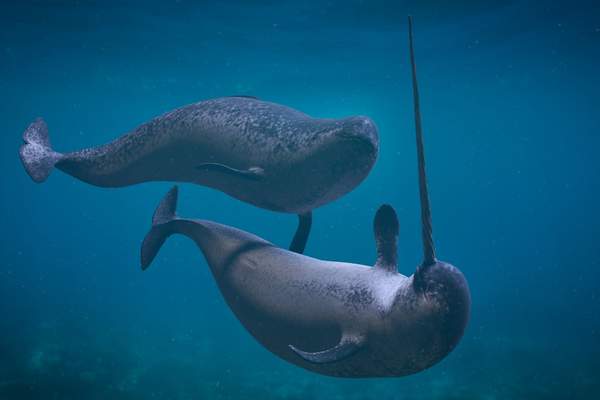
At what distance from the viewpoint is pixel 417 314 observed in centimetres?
313

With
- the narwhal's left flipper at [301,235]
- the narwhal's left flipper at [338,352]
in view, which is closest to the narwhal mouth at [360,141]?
the narwhal's left flipper at [301,235]

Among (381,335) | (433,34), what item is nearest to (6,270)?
(433,34)

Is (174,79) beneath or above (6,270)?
above

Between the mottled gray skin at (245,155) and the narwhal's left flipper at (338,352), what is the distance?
148 centimetres

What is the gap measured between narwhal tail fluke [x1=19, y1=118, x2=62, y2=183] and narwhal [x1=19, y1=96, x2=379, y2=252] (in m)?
0.02

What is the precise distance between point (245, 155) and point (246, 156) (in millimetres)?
21

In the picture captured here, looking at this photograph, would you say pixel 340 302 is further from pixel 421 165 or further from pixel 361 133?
pixel 421 165

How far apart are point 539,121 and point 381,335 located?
5939 centimetres

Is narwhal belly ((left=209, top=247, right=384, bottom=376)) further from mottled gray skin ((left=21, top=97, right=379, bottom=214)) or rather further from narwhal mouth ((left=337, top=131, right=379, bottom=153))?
narwhal mouth ((left=337, top=131, right=379, bottom=153))

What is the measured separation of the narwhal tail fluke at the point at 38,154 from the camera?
584cm

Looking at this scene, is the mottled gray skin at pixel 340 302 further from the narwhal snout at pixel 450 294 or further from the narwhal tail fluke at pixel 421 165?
the narwhal tail fluke at pixel 421 165

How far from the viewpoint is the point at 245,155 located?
4660 mm

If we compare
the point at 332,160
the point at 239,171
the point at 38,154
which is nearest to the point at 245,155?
the point at 239,171

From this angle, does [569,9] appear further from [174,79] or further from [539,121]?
[539,121]
